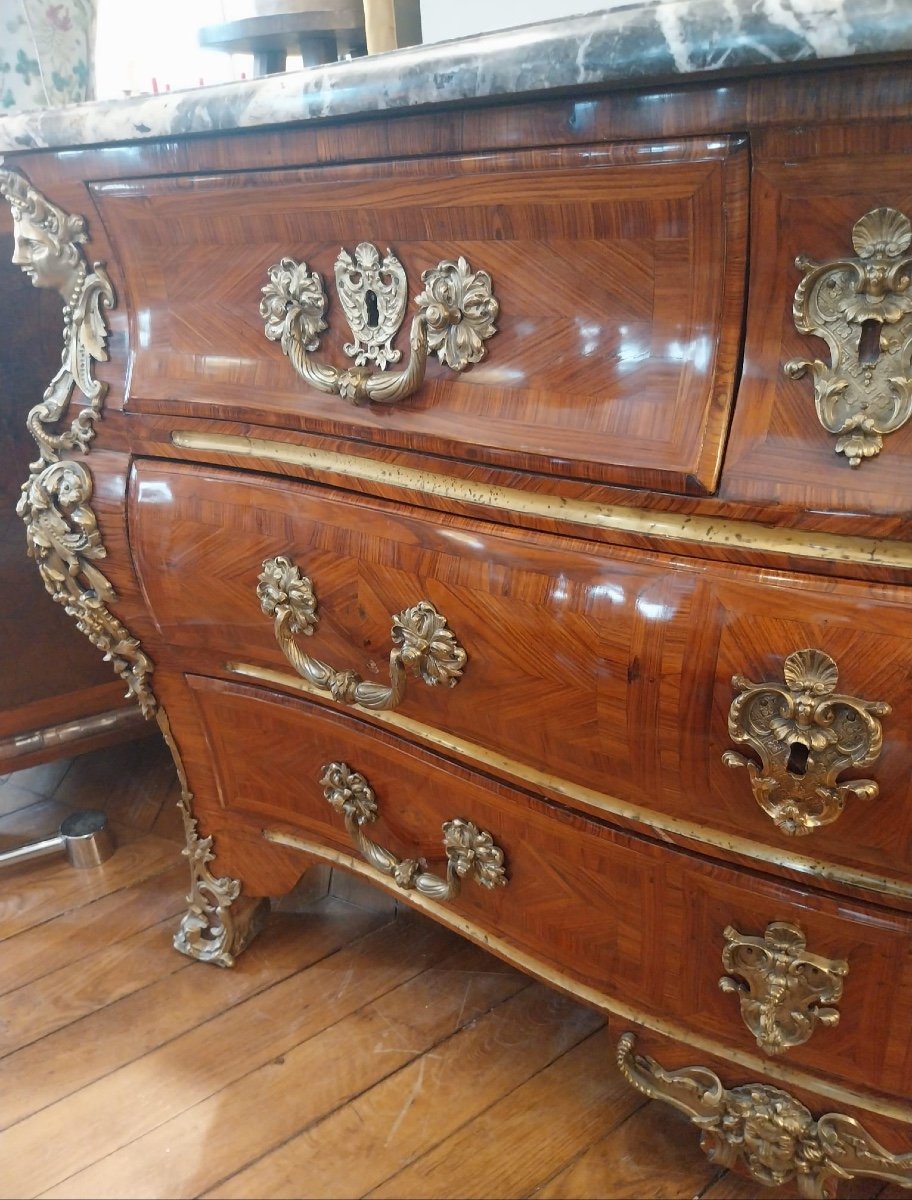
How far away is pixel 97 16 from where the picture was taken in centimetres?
128

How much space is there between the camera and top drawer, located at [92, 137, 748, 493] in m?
0.49

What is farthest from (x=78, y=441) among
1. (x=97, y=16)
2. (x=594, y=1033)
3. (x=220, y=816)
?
(x=97, y=16)

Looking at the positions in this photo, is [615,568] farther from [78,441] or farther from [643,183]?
[78,441]

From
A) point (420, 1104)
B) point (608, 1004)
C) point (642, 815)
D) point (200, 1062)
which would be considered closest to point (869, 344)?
point (642, 815)

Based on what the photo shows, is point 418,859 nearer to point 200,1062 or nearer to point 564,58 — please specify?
point 200,1062

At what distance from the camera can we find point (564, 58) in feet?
1.47

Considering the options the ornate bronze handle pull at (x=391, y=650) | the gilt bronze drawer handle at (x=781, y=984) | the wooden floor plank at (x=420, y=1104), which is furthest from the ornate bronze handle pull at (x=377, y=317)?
the wooden floor plank at (x=420, y=1104)

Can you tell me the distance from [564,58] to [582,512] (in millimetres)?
234

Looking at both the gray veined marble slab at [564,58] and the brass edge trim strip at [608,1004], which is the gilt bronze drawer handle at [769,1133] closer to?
the brass edge trim strip at [608,1004]

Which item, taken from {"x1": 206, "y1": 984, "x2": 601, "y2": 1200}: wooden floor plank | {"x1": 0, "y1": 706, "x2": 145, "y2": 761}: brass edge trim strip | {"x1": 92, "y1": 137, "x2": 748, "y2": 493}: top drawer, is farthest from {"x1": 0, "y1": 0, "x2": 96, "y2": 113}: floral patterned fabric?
{"x1": 206, "y1": 984, "x2": 601, "y2": 1200}: wooden floor plank

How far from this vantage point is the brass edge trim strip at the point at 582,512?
472 mm

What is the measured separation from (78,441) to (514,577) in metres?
0.43

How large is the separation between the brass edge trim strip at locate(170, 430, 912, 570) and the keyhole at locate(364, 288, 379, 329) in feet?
0.30

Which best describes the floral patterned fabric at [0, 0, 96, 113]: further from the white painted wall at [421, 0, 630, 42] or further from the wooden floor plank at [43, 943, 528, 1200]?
the wooden floor plank at [43, 943, 528, 1200]
